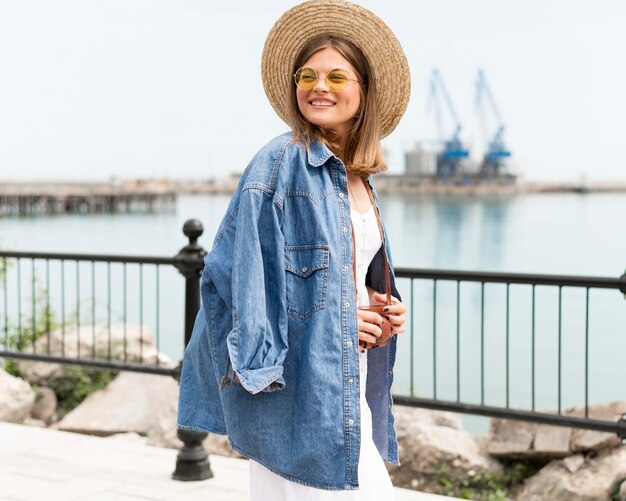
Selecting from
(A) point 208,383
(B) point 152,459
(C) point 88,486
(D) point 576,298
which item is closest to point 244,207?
(A) point 208,383

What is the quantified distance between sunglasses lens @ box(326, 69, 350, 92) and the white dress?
33 centimetres

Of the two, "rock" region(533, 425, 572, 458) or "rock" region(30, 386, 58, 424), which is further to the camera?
"rock" region(30, 386, 58, 424)

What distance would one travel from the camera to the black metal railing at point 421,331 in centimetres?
434

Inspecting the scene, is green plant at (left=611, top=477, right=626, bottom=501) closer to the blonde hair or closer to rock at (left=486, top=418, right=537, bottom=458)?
rock at (left=486, top=418, right=537, bottom=458)

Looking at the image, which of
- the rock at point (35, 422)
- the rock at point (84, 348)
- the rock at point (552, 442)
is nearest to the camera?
the rock at point (552, 442)

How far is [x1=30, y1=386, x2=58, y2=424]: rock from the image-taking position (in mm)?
8180

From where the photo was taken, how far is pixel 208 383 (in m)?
2.44

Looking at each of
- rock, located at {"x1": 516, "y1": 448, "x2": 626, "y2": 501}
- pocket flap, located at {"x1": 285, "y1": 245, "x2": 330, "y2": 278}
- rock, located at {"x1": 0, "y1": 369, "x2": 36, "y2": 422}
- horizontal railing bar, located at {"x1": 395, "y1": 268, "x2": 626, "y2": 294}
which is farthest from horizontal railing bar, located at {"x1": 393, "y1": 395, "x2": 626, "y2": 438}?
rock, located at {"x1": 0, "y1": 369, "x2": 36, "y2": 422}

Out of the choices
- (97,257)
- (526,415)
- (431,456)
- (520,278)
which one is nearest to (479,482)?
(431,456)

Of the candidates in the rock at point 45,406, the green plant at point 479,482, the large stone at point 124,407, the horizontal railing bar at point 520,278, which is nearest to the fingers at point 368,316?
the horizontal railing bar at point 520,278

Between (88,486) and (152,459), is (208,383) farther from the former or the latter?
(152,459)

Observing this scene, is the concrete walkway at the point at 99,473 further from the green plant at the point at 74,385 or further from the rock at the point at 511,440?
the green plant at the point at 74,385

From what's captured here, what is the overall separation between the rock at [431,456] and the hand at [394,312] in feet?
11.3

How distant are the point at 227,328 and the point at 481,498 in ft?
12.1
